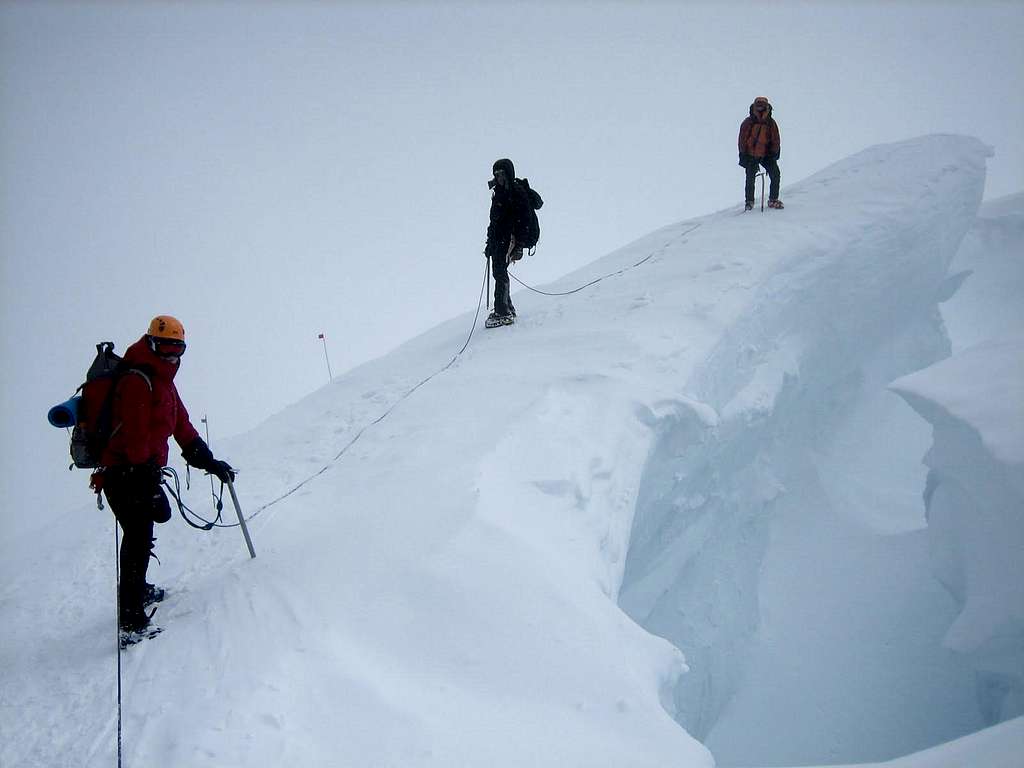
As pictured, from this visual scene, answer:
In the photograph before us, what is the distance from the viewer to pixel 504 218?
6828mm

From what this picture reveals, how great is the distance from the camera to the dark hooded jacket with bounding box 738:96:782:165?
8.40m

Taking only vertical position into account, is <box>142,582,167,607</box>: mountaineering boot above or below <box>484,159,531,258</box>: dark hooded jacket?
below

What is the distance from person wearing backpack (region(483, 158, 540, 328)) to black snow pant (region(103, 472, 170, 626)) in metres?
4.75

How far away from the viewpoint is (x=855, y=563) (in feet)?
28.2

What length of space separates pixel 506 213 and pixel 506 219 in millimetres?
71

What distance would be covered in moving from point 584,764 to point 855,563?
828 cm

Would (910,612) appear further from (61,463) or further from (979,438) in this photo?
(61,463)

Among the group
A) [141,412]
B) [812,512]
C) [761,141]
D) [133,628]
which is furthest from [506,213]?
[812,512]

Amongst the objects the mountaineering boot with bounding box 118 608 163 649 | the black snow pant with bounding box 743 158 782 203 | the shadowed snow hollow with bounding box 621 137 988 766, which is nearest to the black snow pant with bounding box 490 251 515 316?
the shadowed snow hollow with bounding box 621 137 988 766

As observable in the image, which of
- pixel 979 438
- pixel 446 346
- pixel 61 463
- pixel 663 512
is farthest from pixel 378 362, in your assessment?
pixel 61 463

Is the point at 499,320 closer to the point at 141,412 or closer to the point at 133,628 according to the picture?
the point at 141,412

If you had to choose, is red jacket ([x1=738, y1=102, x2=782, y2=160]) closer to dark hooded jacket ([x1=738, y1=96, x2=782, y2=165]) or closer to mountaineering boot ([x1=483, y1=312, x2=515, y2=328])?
dark hooded jacket ([x1=738, y1=96, x2=782, y2=165])

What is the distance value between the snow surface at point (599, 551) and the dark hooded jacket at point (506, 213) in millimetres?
1069

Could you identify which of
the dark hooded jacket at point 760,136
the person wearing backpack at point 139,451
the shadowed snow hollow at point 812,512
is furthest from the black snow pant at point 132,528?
the dark hooded jacket at point 760,136
